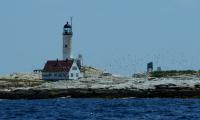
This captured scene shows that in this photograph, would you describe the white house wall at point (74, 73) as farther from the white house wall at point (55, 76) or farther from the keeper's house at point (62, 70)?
the white house wall at point (55, 76)

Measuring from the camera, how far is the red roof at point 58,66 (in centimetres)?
14038

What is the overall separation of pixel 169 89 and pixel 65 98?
52.6 feet

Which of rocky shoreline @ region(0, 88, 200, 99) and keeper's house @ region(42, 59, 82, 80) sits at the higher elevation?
keeper's house @ region(42, 59, 82, 80)

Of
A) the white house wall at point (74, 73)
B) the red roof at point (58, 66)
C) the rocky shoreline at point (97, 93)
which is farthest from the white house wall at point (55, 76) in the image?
the rocky shoreline at point (97, 93)

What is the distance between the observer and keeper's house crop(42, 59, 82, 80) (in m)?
141

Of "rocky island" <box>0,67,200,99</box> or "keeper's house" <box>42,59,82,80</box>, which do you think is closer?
"rocky island" <box>0,67,200,99</box>

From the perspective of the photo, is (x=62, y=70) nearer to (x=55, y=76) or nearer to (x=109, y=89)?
(x=55, y=76)

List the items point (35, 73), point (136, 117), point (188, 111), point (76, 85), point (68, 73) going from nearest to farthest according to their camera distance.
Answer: point (136, 117), point (188, 111), point (76, 85), point (68, 73), point (35, 73)

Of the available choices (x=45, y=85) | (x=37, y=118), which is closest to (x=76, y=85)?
(x=45, y=85)

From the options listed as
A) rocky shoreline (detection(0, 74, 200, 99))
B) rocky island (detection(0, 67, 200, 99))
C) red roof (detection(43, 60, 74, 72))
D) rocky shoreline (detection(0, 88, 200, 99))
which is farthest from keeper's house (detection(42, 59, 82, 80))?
rocky shoreline (detection(0, 88, 200, 99))

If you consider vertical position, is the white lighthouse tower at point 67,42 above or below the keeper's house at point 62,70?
above

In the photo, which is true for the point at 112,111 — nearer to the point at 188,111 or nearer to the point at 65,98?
the point at 188,111

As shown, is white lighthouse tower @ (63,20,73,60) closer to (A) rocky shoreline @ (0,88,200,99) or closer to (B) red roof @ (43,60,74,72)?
(B) red roof @ (43,60,74,72)

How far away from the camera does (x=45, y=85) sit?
4633 inches
